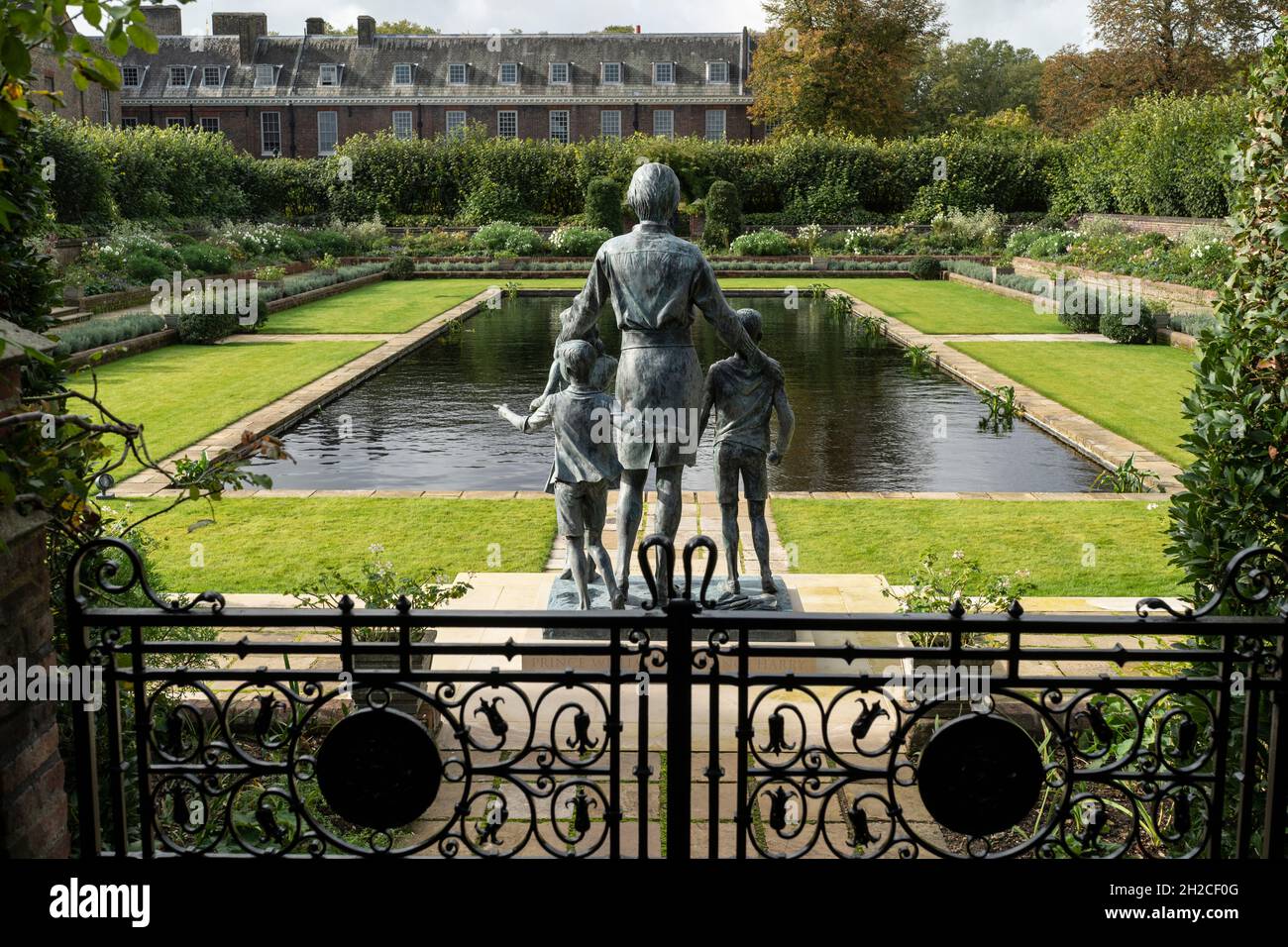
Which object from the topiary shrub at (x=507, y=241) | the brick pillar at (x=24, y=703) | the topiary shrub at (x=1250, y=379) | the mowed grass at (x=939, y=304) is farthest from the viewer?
the topiary shrub at (x=507, y=241)

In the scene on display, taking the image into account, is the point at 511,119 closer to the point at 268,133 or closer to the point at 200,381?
the point at 268,133

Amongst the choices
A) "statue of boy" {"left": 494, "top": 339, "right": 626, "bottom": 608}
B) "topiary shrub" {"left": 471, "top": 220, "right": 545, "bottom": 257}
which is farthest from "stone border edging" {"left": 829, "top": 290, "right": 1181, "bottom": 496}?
"topiary shrub" {"left": 471, "top": 220, "right": 545, "bottom": 257}

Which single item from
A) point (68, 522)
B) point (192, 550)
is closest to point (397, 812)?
point (68, 522)

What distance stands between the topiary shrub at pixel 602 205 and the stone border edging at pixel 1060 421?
69.5ft

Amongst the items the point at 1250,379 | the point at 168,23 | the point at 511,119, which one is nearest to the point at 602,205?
the point at 511,119

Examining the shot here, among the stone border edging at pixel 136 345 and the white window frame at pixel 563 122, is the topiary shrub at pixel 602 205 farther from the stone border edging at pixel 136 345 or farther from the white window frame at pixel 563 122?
the stone border edging at pixel 136 345

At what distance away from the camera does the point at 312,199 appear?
4578 cm

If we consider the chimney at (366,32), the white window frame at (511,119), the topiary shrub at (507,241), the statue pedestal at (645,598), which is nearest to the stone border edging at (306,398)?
the statue pedestal at (645,598)

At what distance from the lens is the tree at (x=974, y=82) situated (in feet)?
217

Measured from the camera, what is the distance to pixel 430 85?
56094mm

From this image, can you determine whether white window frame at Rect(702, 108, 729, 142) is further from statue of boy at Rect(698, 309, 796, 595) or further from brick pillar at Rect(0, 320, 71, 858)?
brick pillar at Rect(0, 320, 71, 858)

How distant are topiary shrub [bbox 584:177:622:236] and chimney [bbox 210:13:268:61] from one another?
2498cm

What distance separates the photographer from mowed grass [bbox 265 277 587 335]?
22.1 metres
